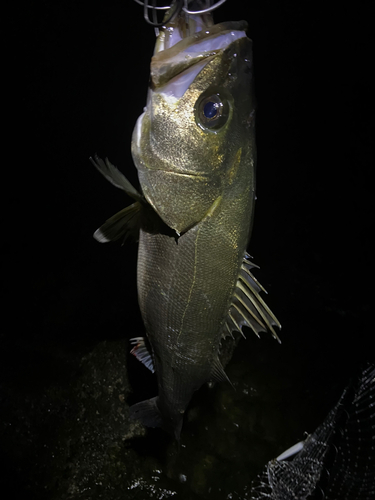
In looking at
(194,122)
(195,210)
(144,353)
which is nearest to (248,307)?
(195,210)

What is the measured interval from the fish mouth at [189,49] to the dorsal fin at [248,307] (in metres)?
0.73

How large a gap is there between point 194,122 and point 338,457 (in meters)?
2.90

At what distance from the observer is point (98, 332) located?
268 cm

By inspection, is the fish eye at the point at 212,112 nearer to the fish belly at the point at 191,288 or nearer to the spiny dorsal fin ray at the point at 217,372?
the fish belly at the point at 191,288

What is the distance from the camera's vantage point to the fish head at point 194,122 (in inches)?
38.7

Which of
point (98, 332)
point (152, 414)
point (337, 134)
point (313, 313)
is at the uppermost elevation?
point (337, 134)

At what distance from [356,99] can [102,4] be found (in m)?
2.34

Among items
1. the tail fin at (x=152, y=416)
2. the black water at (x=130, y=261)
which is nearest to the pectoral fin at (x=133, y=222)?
the tail fin at (x=152, y=416)

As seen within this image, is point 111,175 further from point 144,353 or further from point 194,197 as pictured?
point 144,353

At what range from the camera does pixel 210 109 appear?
1052 millimetres

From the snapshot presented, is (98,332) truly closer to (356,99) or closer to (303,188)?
(303,188)

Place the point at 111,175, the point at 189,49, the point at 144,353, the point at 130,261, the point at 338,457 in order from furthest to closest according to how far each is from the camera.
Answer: the point at 130,261 → the point at 338,457 → the point at 144,353 → the point at 111,175 → the point at 189,49

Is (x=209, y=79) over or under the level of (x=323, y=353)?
over

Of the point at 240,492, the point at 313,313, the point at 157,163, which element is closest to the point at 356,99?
the point at 313,313
